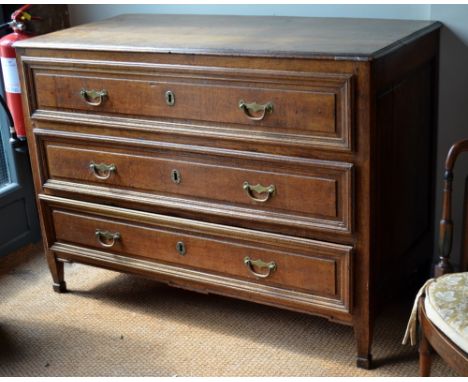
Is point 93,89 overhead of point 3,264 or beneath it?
overhead

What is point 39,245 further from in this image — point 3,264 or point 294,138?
point 294,138

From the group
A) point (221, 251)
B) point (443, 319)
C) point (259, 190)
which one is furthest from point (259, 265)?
point (443, 319)

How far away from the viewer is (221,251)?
8.00ft

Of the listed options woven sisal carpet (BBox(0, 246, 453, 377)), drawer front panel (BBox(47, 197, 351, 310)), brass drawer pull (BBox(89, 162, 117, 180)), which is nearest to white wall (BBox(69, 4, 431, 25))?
brass drawer pull (BBox(89, 162, 117, 180))

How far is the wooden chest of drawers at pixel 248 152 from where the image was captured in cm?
212

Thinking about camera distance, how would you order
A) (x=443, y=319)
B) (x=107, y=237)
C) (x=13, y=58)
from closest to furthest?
(x=443, y=319)
(x=107, y=237)
(x=13, y=58)

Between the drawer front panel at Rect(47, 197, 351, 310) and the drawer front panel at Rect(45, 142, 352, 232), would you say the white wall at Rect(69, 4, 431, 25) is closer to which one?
the drawer front panel at Rect(45, 142, 352, 232)

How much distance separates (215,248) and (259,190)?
28cm

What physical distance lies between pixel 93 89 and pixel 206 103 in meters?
0.41

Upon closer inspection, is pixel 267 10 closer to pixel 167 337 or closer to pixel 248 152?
pixel 248 152

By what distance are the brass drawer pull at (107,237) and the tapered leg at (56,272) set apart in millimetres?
247

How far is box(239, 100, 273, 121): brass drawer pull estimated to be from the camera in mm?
2166

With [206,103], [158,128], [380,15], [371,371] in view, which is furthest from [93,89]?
[371,371]

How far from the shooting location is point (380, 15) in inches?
102
